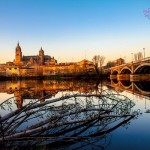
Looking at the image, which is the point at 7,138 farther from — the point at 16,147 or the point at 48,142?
the point at 48,142

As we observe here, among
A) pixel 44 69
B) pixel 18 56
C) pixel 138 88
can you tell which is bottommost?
pixel 138 88

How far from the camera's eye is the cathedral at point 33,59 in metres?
182

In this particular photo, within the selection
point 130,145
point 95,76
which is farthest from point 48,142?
point 95,76

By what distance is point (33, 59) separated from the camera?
18700 centimetres

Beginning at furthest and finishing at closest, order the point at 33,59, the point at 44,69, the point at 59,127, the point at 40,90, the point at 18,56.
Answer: the point at 33,59
the point at 18,56
the point at 44,69
the point at 40,90
the point at 59,127

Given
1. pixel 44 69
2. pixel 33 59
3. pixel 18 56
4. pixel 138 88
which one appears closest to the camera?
pixel 138 88

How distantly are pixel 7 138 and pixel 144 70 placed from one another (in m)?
60.3

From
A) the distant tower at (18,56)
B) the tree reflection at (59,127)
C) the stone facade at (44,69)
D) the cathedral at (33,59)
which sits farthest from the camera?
the distant tower at (18,56)

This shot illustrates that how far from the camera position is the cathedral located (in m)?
182

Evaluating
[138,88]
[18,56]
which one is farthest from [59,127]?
[18,56]

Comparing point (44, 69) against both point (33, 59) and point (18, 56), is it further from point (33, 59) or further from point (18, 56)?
point (18, 56)

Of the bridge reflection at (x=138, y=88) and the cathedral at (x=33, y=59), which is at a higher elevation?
the cathedral at (x=33, y=59)

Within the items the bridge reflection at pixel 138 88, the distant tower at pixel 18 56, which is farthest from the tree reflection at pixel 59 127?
the distant tower at pixel 18 56

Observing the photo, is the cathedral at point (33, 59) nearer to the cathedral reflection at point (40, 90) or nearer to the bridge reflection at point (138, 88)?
the cathedral reflection at point (40, 90)
